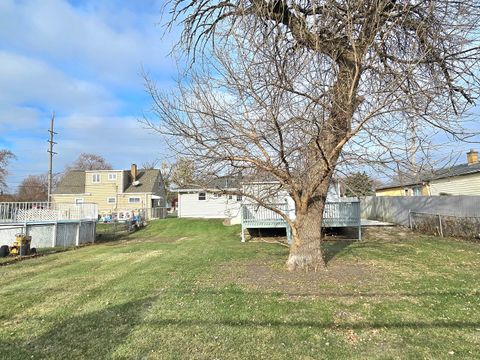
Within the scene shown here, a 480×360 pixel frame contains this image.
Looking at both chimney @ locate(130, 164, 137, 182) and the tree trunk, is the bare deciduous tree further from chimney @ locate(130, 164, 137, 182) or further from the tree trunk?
chimney @ locate(130, 164, 137, 182)

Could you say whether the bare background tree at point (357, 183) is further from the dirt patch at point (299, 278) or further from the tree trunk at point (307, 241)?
the dirt patch at point (299, 278)

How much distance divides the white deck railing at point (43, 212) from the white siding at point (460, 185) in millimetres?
18284

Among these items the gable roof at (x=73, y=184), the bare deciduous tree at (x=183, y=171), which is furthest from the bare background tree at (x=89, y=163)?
the bare deciduous tree at (x=183, y=171)

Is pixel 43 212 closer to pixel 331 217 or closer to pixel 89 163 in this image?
pixel 331 217

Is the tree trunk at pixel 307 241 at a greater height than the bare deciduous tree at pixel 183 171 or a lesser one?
lesser

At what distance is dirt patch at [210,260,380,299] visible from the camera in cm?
602

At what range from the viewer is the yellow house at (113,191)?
39.3 m

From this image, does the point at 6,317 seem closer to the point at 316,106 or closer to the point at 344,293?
the point at 344,293

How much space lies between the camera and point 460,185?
786 inches

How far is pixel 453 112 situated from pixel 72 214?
54.3ft

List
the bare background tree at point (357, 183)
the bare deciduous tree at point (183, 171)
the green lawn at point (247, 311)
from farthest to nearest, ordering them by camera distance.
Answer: the bare background tree at point (357, 183) < the bare deciduous tree at point (183, 171) < the green lawn at point (247, 311)

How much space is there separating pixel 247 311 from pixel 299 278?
6.73ft

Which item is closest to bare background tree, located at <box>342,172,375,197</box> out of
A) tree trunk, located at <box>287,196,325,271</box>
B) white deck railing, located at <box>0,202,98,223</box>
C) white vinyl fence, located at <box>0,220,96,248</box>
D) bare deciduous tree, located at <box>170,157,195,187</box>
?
tree trunk, located at <box>287,196,325,271</box>

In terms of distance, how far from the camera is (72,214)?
1719 centimetres
